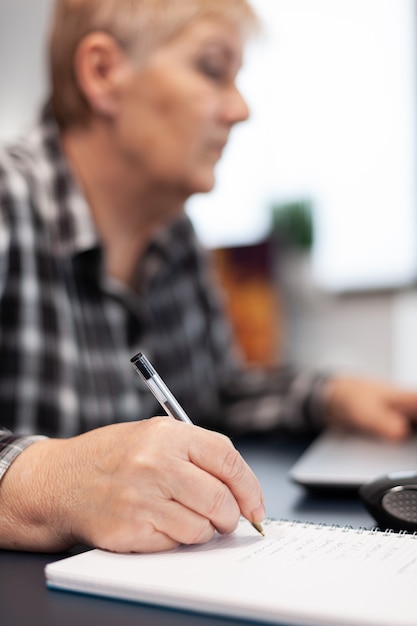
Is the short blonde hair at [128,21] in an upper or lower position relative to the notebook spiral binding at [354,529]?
upper

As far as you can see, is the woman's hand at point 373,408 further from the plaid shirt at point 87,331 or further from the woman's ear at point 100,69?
the woman's ear at point 100,69

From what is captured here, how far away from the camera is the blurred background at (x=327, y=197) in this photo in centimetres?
212

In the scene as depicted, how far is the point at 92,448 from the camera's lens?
0.52 m

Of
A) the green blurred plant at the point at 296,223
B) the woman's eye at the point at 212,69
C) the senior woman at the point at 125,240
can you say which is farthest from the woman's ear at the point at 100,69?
the green blurred plant at the point at 296,223

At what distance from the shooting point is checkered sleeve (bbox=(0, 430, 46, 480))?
556mm

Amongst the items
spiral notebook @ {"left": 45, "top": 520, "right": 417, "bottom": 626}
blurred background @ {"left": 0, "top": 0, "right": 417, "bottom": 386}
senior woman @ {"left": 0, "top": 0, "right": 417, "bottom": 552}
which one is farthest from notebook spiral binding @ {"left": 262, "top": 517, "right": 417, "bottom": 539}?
blurred background @ {"left": 0, "top": 0, "right": 417, "bottom": 386}

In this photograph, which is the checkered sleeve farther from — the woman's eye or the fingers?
the woman's eye

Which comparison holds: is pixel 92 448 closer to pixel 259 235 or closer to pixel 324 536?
pixel 324 536

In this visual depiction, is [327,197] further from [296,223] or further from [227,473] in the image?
[227,473]

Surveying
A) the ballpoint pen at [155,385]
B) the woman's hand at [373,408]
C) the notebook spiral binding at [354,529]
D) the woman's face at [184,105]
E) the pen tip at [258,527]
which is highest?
the woman's face at [184,105]

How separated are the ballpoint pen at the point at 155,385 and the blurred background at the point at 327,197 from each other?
5.42 ft

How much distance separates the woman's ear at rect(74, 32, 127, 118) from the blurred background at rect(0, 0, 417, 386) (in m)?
1.06

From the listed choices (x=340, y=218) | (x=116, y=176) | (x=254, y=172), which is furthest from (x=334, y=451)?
(x=254, y=172)

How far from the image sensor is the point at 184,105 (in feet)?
3.57
